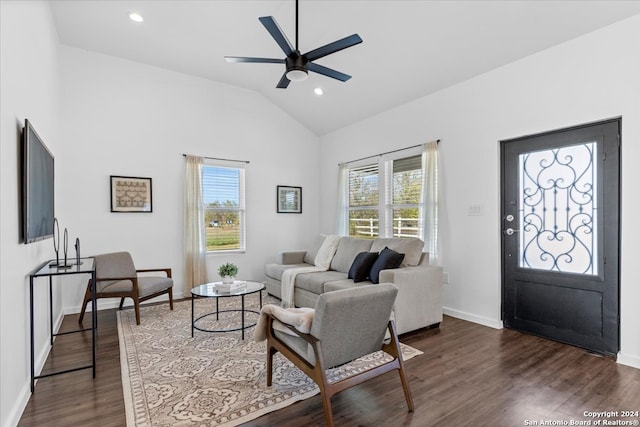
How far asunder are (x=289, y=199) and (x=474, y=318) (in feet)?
12.0

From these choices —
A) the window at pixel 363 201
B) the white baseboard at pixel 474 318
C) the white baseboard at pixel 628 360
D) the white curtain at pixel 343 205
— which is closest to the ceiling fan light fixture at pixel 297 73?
the window at pixel 363 201

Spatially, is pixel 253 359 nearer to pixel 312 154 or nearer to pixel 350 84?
pixel 350 84

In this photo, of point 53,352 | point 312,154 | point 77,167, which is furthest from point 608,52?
point 77,167

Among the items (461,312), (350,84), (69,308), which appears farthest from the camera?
(350,84)

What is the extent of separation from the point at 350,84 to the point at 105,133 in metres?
3.56

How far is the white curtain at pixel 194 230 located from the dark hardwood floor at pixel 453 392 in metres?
1.86

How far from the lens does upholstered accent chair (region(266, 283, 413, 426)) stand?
188 centimetres

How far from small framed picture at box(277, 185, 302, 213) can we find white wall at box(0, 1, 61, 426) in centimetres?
362

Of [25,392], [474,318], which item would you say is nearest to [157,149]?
[25,392]

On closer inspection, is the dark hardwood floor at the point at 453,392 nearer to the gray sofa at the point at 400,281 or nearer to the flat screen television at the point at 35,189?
the gray sofa at the point at 400,281

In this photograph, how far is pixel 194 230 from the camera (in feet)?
16.4

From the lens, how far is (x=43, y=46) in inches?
122

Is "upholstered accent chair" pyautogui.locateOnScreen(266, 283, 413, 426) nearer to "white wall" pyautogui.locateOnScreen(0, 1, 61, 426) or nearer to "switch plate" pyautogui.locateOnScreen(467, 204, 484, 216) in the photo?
"white wall" pyautogui.locateOnScreen(0, 1, 61, 426)

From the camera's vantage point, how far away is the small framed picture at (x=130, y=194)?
4.54 metres
